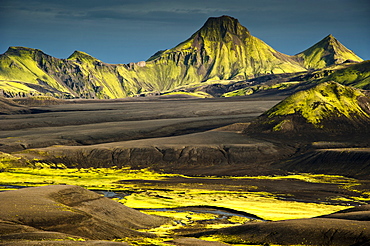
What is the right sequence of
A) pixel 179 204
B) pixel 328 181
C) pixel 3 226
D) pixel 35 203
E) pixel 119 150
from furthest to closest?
→ 1. pixel 119 150
2. pixel 328 181
3. pixel 179 204
4. pixel 35 203
5. pixel 3 226

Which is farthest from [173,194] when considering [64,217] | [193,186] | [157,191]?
[64,217]

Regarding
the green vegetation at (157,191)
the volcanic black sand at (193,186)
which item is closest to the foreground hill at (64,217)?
the volcanic black sand at (193,186)

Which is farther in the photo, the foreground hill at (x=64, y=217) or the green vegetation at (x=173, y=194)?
the green vegetation at (x=173, y=194)

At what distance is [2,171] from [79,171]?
2260 centimetres

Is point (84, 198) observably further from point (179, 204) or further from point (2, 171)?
point (2, 171)

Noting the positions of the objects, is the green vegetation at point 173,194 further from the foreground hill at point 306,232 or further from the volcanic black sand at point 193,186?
the volcanic black sand at point 193,186

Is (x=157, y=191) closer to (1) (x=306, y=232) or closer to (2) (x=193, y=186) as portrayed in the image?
(2) (x=193, y=186)

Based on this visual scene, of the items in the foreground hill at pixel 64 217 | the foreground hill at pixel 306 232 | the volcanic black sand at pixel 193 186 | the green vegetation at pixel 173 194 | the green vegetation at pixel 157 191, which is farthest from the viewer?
the green vegetation at pixel 157 191

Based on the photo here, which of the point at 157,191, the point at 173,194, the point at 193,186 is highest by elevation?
the point at 193,186

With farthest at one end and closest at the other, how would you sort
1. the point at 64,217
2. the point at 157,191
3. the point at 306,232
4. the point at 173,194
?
1. the point at 157,191
2. the point at 173,194
3. the point at 64,217
4. the point at 306,232

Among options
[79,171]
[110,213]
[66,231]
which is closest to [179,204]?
[110,213]

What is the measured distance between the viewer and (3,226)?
65.6m

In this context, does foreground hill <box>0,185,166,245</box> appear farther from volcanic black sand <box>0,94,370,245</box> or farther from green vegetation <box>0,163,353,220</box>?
green vegetation <box>0,163,353,220</box>

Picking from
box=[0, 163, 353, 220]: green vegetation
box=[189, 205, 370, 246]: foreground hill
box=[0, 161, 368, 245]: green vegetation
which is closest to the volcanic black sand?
box=[189, 205, 370, 246]: foreground hill
